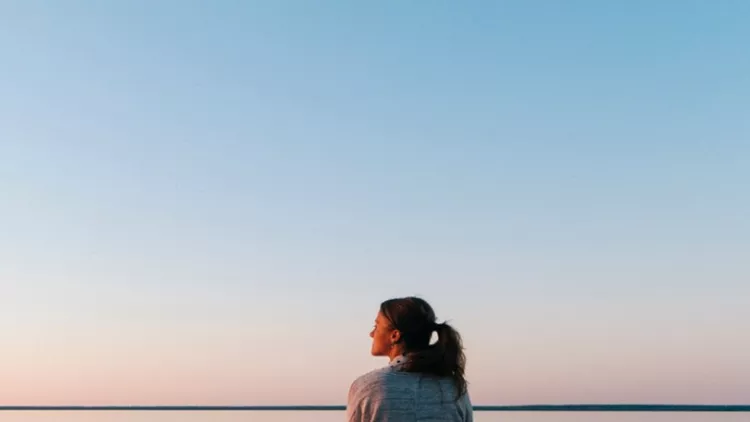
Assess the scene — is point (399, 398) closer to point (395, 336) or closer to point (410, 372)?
point (410, 372)

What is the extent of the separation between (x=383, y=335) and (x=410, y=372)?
0.18 m

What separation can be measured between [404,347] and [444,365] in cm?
17

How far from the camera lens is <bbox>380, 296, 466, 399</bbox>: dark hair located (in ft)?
12.2

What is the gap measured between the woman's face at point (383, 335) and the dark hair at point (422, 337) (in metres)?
0.02

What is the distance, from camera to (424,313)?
3723 mm

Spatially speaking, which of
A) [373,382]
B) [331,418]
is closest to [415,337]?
[373,382]

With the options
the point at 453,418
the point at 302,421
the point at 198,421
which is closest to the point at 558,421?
the point at 302,421

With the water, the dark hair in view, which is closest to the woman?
the dark hair

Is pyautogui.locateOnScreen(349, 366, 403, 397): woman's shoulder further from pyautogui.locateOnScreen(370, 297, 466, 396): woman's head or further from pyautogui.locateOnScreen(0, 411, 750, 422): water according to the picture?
pyautogui.locateOnScreen(0, 411, 750, 422): water

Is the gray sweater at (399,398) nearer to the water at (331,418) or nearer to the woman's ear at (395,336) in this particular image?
the woman's ear at (395,336)

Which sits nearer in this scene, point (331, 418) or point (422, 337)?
point (422, 337)

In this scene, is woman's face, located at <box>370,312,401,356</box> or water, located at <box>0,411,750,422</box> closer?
woman's face, located at <box>370,312,401,356</box>

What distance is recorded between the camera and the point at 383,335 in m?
3.76

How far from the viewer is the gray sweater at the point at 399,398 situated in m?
3.67
